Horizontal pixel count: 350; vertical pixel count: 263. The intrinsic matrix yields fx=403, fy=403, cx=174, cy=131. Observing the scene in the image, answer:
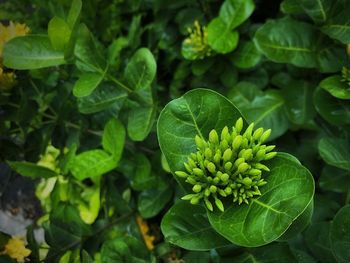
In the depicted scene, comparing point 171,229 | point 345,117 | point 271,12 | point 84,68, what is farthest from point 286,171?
point 271,12

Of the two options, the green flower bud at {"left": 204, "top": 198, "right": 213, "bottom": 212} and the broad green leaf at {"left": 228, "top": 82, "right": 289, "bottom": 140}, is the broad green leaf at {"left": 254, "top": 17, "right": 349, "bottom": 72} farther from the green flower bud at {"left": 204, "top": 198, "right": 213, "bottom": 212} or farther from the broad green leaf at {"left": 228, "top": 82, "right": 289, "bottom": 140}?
the green flower bud at {"left": 204, "top": 198, "right": 213, "bottom": 212}

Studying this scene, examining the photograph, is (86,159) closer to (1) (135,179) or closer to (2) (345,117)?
(1) (135,179)

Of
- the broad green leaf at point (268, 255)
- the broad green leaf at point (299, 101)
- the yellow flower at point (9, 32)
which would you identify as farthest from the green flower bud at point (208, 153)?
the yellow flower at point (9, 32)

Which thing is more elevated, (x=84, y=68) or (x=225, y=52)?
(x=84, y=68)

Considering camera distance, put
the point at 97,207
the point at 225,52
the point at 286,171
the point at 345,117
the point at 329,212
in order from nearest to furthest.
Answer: the point at 286,171 → the point at 345,117 → the point at 329,212 → the point at 225,52 → the point at 97,207

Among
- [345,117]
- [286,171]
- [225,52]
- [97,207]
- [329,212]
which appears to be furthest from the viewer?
[97,207]

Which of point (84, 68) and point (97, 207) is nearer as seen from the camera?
point (84, 68)

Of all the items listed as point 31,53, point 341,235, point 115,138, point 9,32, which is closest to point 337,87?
point 341,235

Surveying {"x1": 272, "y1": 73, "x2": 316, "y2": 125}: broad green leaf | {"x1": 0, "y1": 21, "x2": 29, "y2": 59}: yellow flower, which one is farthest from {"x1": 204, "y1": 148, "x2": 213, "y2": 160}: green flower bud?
{"x1": 0, "y1": 21, "x2": 29, "y2": 59}: yellow flower
